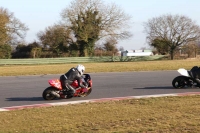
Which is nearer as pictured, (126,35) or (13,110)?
(13,110)

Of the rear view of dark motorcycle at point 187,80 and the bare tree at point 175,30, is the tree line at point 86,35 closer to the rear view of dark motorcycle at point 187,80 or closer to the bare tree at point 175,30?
the bare tree at point 175,30

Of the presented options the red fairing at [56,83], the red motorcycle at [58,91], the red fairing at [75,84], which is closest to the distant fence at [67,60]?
the red motorcycle at [58,91]

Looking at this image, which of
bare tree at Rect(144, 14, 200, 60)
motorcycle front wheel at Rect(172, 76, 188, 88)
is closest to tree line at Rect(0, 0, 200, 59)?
bare tree at Rect(144, 14, 200, 60)

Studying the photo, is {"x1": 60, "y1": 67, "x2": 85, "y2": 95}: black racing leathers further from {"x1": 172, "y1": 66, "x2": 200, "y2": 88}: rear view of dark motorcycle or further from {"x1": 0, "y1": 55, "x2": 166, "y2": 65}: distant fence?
{"x1": 0, "y1": 55, "x2": 166, "y2": 65}: distant fence

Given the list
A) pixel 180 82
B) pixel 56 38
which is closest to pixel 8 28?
pixel 56 38

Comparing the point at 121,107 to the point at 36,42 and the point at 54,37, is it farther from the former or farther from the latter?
the point at 36,42

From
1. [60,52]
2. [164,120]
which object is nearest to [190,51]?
[60,52]

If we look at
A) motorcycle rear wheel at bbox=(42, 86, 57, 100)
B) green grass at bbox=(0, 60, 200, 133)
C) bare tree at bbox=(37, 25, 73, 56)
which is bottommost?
green grass at bbox=(0, 60, 200, 133)

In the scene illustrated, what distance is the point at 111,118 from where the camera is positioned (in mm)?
8312

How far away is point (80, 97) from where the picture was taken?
12.7m

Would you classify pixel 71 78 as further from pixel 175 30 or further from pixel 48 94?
pixel 175 30

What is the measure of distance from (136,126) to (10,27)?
190 ft

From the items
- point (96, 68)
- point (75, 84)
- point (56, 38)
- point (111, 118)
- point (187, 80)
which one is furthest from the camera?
point (56, 38)

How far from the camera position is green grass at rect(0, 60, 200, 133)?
23.6 feet
